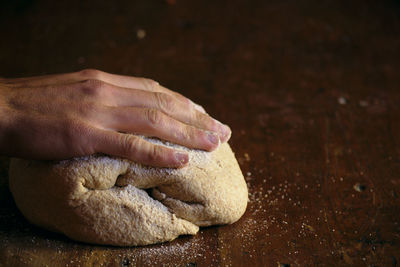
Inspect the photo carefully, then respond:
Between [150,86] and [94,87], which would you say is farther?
[150,86]

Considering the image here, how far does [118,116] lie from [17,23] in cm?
160

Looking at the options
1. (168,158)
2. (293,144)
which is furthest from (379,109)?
(168,158)

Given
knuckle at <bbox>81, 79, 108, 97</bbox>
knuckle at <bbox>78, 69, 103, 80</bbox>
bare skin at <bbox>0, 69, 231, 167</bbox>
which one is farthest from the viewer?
knuckle at <bbox>78, 69, 103, 80</bbox>

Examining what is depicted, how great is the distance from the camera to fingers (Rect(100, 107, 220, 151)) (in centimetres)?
134

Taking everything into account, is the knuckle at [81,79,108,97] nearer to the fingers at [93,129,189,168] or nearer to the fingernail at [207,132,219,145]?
the fingers at [93,129,189,168]

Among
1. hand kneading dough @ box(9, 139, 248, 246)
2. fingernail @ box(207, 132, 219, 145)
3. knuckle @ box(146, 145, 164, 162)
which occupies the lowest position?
hand kneading dough @ box(9, 139, 248, 246)

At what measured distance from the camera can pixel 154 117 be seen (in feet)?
4.45

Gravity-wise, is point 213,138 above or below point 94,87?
below

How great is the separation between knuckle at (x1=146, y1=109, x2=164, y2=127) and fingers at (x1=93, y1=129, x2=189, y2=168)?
7cm

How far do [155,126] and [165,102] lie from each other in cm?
12

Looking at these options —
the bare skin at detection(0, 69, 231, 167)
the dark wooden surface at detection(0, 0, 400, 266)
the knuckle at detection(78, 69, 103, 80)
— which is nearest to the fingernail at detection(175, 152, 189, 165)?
the bare skin at detection(0, 69, 231, 167)

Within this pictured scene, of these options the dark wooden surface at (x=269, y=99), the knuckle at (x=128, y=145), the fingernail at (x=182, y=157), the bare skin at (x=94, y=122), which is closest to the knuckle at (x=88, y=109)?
the bare skin at (x=94, y=122)

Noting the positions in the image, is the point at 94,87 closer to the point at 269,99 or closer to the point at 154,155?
the point at 154,155

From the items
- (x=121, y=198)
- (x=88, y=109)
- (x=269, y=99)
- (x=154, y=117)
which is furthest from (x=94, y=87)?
(x=269, y=99)
